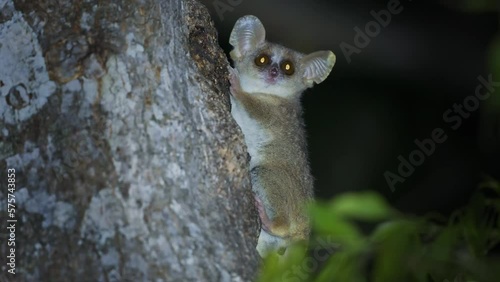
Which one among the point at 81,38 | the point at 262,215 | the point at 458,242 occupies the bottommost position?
the point at 262,215

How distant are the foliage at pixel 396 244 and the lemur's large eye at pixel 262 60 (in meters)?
3.31

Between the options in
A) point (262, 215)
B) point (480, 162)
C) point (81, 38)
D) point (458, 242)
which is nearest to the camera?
point (458, 242)

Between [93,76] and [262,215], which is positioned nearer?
[93,76]

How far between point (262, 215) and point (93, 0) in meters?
1.90

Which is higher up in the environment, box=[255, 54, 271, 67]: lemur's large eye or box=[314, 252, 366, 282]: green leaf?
box=[314, 252, 366, 282]: green leaf

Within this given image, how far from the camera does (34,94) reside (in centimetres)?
350

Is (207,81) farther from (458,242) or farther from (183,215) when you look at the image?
(458,242)

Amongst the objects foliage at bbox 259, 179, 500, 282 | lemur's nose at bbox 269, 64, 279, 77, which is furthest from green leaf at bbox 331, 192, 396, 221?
lemur's nose at bbox 269, 64, 279, 77

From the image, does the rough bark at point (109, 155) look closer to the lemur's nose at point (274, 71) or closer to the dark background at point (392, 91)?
the lemur's nose at point (274, 71)

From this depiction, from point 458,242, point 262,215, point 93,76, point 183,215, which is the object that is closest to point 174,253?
point 183,215

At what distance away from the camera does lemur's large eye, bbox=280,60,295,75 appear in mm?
6426

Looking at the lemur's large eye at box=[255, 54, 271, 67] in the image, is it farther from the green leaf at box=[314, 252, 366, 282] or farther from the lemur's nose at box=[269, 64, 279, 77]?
→ the green leaf at box=[314, 252, 366, 282]

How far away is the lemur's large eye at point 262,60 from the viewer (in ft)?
20.5

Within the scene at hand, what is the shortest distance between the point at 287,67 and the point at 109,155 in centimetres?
322
